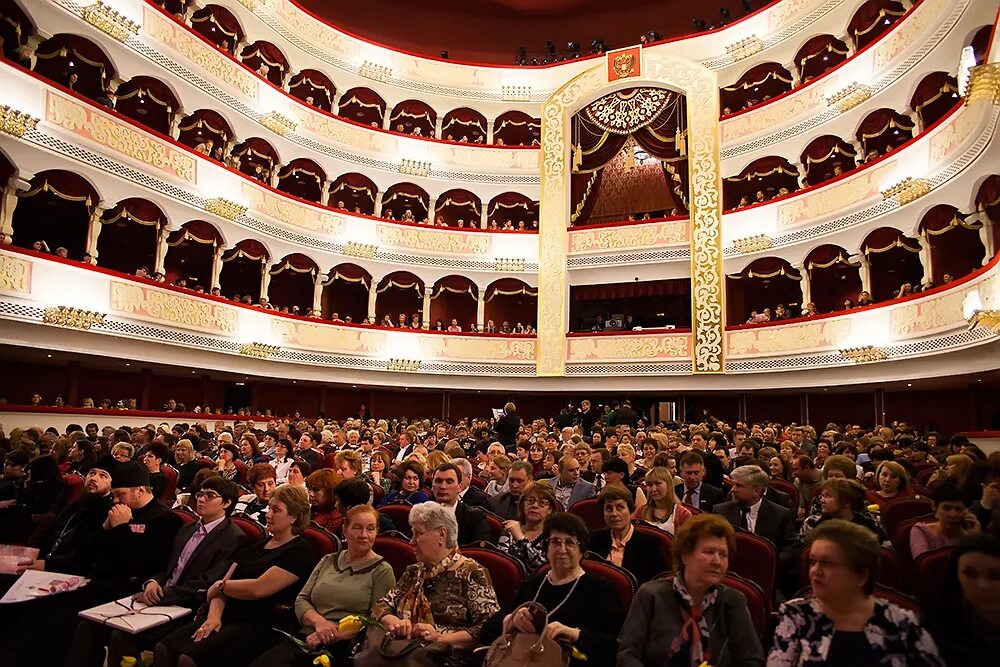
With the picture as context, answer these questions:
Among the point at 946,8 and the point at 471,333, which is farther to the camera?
the point at 471,333

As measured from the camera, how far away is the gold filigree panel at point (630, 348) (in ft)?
55.4

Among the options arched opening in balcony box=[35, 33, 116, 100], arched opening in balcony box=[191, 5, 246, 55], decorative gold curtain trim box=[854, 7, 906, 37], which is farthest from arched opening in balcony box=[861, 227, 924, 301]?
arched opening in balcony box=[35, 33, 116, 100]

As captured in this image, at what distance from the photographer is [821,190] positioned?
598 inches

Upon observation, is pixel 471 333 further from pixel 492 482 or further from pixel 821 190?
pixel 492 482

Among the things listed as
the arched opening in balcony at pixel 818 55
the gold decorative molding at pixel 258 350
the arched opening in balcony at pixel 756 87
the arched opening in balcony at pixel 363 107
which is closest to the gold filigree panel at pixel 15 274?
the gold decorative molding at pixel 258 350

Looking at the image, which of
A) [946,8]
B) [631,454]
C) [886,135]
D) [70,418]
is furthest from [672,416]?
[70,418]

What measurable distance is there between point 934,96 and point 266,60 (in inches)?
602

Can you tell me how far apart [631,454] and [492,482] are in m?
1.50

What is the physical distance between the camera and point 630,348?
17.3 m

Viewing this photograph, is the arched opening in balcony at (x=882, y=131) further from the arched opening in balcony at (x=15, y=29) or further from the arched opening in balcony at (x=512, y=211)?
A: the arched opening in balcony at (x=15, y=29)

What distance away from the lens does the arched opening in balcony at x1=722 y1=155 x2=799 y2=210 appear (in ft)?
57.6

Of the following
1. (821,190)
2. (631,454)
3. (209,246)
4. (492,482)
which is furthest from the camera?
(209,246)

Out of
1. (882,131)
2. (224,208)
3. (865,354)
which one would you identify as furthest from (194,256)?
(882,131)

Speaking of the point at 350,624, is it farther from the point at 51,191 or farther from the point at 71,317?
the point at 51,191
